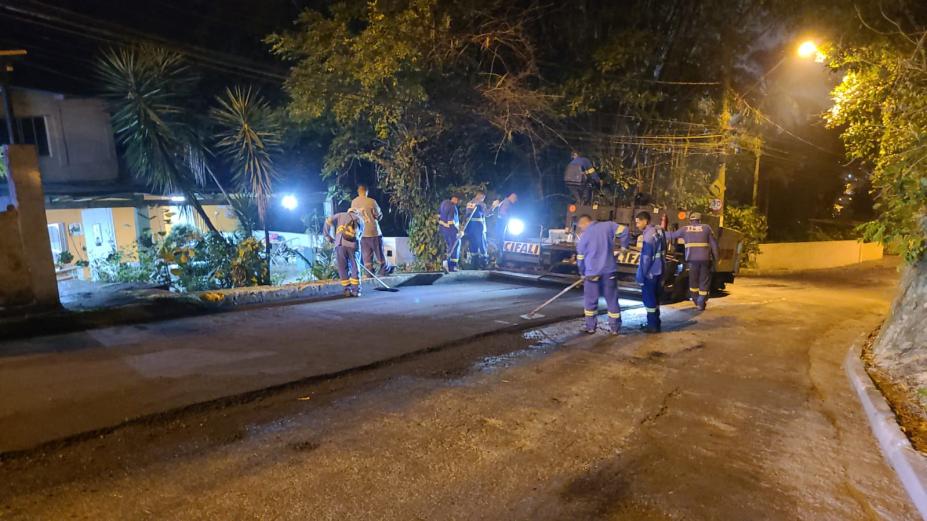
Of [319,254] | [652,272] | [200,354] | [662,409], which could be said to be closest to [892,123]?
[652,272]

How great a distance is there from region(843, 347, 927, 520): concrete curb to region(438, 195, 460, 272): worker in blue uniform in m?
7.72

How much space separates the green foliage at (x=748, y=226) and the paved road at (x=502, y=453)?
50.7 ft

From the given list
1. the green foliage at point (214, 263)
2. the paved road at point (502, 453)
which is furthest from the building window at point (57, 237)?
the paved road at point (502, 453)

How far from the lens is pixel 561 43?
1453cm

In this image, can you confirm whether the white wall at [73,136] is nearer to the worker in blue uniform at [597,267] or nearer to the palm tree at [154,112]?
the palm tree at [154,112]

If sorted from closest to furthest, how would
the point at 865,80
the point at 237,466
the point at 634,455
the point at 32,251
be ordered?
1. the point at 237,466
2. the point at 634,455
3. the point at 32,251
4. the point at 865,80

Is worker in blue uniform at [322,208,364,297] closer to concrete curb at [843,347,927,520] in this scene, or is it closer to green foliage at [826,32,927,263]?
concrete curb at [843,347,927,520]

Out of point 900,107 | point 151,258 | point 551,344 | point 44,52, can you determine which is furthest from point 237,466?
point 44,52

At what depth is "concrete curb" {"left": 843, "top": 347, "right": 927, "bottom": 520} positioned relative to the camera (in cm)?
336

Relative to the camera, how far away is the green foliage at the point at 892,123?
616 centimetres

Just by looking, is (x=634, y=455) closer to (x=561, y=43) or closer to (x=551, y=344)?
(x=551, y=344)

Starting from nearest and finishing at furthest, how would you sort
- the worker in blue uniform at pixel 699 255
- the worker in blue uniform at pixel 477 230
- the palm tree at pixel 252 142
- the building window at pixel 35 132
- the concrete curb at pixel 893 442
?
the concrete curb at pixel 893 442, the worker in blue uniform at pixel 699 255, the palm tree at pixel 252 142, the worker in blue uniform at pixel 477 230, the building window at pixel 35 132

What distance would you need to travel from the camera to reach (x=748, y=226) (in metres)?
20.2

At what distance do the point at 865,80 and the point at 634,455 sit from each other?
8.02 metres
